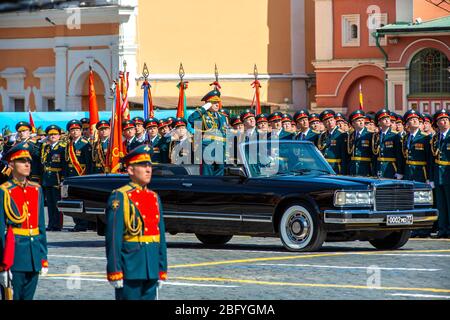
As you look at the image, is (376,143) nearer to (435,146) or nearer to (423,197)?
(435,146)

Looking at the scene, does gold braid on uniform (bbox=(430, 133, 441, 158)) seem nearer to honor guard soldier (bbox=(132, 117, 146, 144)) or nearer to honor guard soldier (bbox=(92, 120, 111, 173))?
honor guard soldier (bbox=(132, 117, 146, 144))

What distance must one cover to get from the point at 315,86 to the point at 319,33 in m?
3.44

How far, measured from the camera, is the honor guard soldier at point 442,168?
916 inches

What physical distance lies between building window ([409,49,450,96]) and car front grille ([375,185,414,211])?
29425mm

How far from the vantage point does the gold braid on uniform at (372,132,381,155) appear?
2427cm

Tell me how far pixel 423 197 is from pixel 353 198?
125 cm

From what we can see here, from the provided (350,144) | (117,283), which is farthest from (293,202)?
(117,283)

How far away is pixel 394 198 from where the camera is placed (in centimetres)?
2019

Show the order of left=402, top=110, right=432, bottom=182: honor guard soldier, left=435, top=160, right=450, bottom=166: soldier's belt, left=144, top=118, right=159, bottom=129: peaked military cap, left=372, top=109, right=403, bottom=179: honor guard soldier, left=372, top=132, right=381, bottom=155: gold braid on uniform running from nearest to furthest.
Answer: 1. left=435, top=160, right=450, bottom=166: soldier's belt
2. left=402, top=110, right=432, bottom=182: honor guard soldier
3. left=372, top=109, right=403, bottom=179: honor guard soldier
4. left=372, top=132, right=381, bottom=155: gold braid on uniform
5. left=144, top=118, right=159, bottom=129: peaked military cap

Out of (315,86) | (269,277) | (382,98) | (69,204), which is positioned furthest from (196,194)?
(315,86)

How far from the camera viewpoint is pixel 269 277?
676 inches

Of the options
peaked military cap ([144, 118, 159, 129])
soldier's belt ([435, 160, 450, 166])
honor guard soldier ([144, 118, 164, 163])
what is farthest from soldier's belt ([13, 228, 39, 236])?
peaked military cap ([144, 118, 159, 129])
